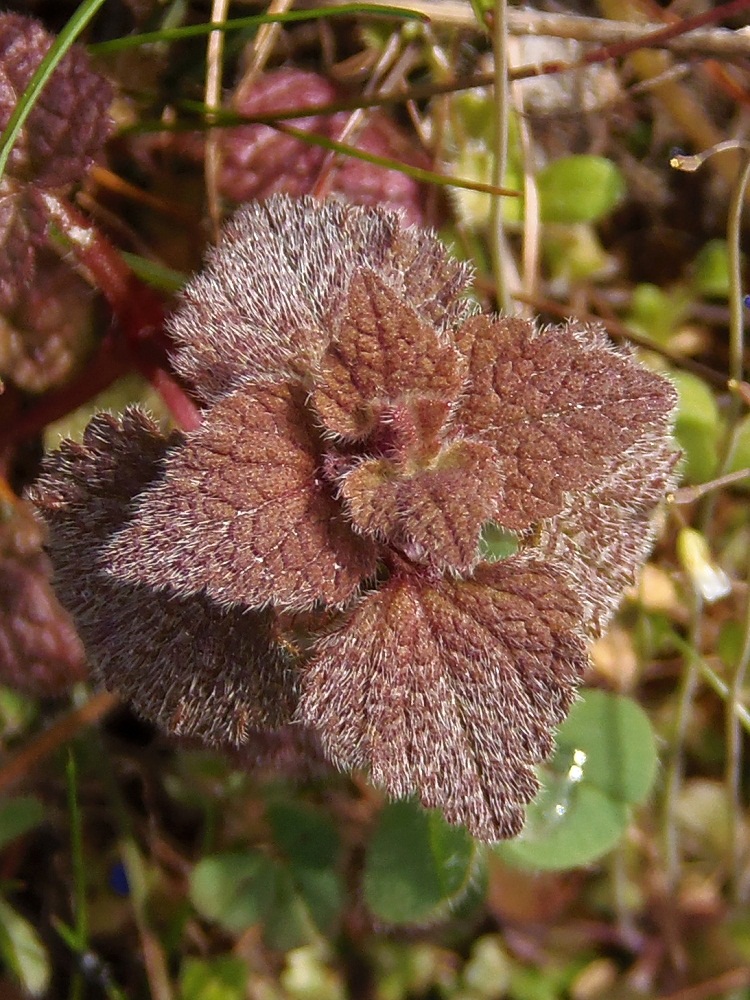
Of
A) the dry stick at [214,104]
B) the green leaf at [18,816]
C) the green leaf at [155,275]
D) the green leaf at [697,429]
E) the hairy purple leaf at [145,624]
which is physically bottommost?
the green leaf at [697,429]

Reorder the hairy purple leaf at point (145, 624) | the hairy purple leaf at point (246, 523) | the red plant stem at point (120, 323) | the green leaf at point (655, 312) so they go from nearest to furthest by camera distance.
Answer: the hairy purple leaf at point (246, 523), the hairy purple leaf at point (145, 624), the red plant stem at point (120, 323), the green leaf at point (655, 312)

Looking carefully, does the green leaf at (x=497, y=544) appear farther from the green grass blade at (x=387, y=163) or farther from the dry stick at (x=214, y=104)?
the dry stick at (x=214, y=104)

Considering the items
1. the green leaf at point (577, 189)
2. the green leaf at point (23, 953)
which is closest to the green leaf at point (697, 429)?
the green leaf at point (577, 189)

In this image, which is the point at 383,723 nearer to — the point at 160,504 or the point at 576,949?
the point at 160,504

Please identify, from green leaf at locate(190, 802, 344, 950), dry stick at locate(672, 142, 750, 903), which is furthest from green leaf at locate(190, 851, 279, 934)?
dry stick at locate(672, 142, 750, 903)

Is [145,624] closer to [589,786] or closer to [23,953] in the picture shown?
[589,786]

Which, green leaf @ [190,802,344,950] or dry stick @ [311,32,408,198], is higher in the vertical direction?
dry stick @ [311,32,408,198]

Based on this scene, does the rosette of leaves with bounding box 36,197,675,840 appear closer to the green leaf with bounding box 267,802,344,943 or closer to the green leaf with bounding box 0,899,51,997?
the green leaf with bounding box 267,802,344,943

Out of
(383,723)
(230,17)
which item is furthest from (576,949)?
(230,17)
